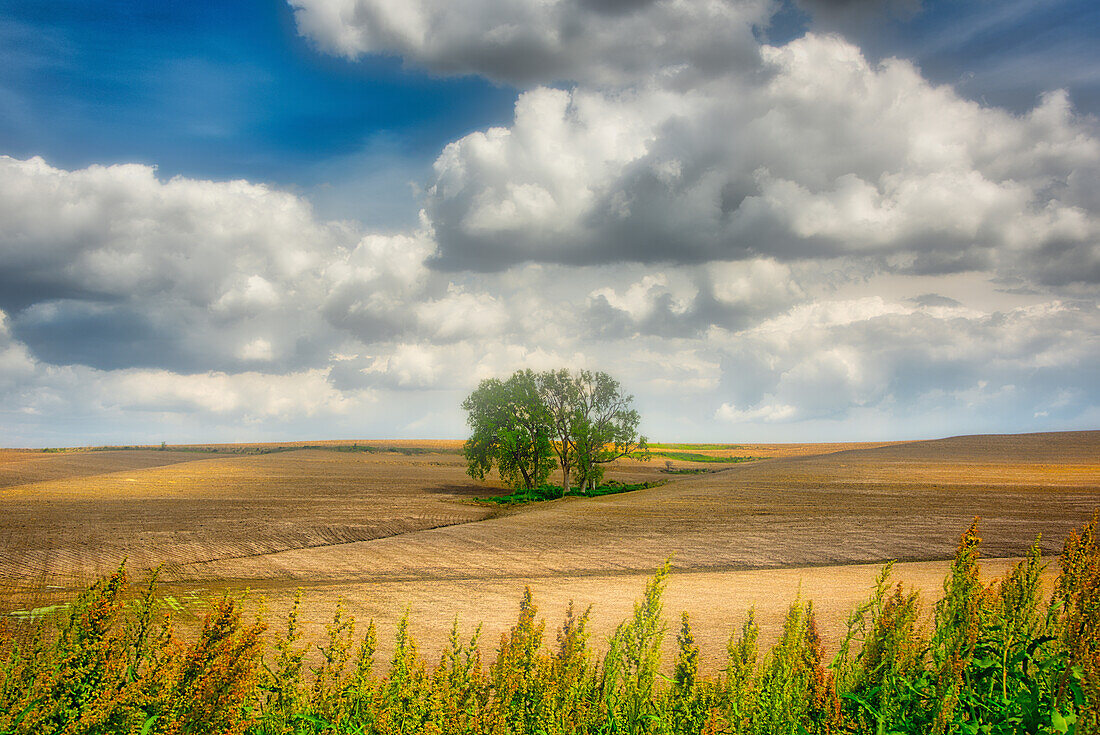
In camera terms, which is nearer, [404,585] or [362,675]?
[362,675]

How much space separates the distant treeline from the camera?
3.21m

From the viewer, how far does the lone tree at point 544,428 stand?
2137 inches

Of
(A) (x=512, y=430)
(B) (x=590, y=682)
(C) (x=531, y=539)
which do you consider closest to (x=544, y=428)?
(A) (x=512, y=430)

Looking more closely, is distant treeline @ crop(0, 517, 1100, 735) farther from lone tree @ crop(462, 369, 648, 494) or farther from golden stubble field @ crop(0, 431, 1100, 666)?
lone tree @ crop(462, 369, 648, 494)

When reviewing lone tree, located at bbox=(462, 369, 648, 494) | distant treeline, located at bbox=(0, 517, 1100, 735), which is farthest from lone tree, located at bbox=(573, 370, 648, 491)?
distant treeline, located at bbox=(0, 517, 1100, 735)

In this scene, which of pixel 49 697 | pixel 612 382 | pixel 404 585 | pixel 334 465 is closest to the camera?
pixel 49 697

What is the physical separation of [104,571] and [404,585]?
30.7 feet

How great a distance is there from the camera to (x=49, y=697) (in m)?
3.40

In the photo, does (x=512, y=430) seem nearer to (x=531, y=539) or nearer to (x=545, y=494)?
(x=545, y=494)

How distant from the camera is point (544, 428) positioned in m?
55.7

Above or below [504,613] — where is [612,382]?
above

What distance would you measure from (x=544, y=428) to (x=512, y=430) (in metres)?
2.89

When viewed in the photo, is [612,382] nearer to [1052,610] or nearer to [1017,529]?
[1017,529]

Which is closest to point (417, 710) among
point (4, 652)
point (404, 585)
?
point (4, 652)
